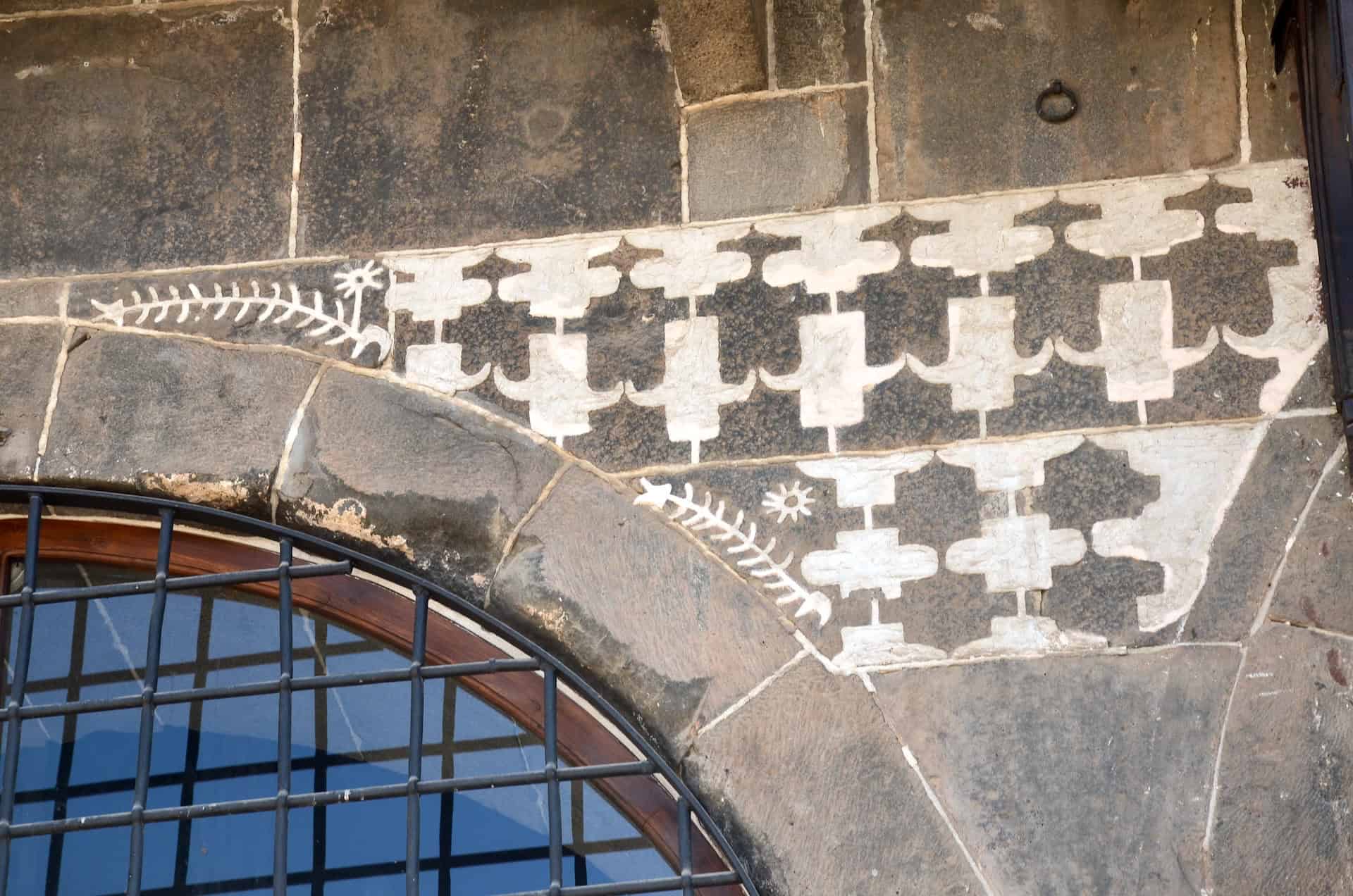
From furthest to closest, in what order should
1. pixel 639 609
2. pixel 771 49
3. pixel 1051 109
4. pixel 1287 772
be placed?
pixel 771 49
pixel 1051 109
pixel 639 609
pixel 1287 772

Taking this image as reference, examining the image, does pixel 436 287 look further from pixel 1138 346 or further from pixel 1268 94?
pixel 1268 94

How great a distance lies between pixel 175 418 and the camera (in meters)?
2.93

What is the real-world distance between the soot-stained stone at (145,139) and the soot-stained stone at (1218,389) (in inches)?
60.1

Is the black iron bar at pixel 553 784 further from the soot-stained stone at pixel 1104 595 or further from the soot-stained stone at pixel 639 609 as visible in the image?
the soot-stained stone at pixel 1104 595

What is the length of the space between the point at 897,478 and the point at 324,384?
969 millimetres

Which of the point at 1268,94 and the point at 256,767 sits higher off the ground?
the point at 1268,94

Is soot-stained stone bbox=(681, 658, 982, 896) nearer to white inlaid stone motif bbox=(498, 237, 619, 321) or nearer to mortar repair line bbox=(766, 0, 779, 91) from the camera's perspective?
white inlaid stone motif bbox=(498, 237, 619, 321)

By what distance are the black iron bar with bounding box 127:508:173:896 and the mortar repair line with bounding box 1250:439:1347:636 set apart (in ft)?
Result: 5.56

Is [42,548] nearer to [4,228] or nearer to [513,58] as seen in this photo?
[4,228]

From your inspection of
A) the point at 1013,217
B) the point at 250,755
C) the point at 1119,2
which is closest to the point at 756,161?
the point at 1013,217

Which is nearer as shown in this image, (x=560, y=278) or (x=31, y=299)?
(x=560, y=278)

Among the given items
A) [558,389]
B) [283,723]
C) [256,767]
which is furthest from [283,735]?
[558,389]

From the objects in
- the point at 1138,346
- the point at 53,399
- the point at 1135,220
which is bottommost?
the point at 1138,346

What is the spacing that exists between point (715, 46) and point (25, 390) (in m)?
1.32
